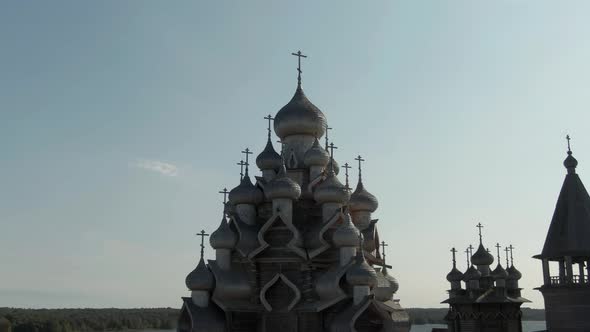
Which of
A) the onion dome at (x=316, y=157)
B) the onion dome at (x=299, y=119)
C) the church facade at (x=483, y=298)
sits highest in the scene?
the onion dome at (x=299, y=119)

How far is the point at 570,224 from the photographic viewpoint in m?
18.0

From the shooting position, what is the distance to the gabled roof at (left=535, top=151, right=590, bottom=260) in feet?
57.6

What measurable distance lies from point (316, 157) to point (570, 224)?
9.51 m

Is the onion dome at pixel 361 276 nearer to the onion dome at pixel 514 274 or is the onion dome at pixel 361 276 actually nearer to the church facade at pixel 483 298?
the church facade at pixel 483 298

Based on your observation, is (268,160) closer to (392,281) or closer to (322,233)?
(322,233)

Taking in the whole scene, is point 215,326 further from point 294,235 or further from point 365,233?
point 365,233

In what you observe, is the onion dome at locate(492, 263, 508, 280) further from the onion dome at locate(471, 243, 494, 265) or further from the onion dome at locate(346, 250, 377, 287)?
the onion dome at locate(346, 250, 377, 287)

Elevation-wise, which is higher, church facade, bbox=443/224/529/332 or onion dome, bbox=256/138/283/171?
onion dome, bbox=256/138/283/171

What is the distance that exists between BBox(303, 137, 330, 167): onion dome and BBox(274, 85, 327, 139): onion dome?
1.12 meters

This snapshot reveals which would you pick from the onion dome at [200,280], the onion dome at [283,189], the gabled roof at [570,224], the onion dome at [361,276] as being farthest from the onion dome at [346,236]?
the gabled roof at [570,224]

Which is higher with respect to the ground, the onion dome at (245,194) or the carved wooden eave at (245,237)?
the onion dome at (245,194)

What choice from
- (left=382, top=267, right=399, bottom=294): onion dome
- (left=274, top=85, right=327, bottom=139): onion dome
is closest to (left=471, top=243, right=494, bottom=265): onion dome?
(left=382, top=267, right=399, bottom=294): onion dome

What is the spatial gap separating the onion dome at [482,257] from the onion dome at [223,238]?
53.9ft

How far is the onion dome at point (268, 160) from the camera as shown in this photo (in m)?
25.0
